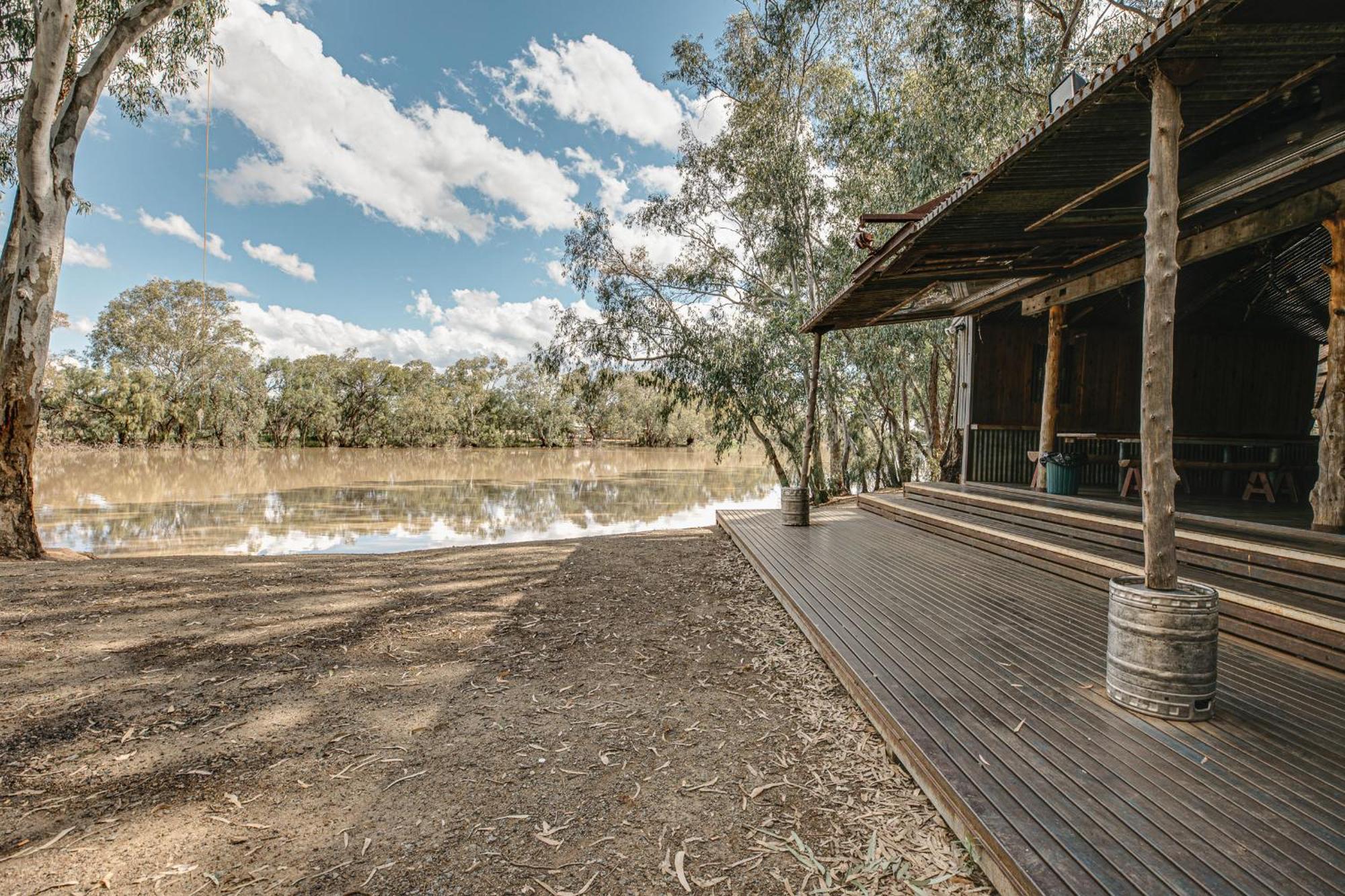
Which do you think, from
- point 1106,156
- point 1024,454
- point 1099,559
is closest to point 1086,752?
point 1099,559

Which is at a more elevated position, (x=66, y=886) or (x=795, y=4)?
(x=795, y=4)

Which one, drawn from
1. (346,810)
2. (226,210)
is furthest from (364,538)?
(226,210)

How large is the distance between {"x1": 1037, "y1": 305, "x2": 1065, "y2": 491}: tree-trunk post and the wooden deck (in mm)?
3390

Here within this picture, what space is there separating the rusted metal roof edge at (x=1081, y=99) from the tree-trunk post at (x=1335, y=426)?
7.41ft

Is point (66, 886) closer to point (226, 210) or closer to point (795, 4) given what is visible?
point (795, 4)

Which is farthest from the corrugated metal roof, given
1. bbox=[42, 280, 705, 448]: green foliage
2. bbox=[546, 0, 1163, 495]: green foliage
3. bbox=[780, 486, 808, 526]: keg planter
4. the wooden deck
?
bbox=[42, 280, 705, 448]: green foliage

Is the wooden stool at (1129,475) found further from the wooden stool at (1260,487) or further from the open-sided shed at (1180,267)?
the wooden stool at (1260,487)

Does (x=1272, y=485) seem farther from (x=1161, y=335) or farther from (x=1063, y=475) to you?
(x=1161, y=335)

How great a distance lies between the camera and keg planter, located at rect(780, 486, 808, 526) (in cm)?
732

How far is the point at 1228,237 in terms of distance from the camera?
4.49 meters

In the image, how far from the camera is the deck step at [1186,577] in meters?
2.58

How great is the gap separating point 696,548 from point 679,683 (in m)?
4.20

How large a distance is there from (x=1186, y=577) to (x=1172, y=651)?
62.8 inches

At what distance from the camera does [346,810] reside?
6.58 ft
